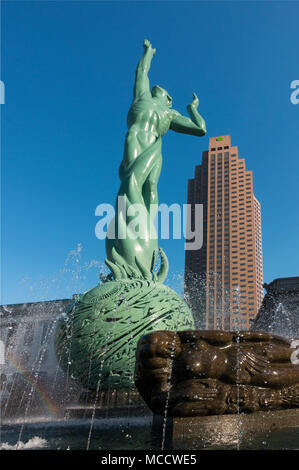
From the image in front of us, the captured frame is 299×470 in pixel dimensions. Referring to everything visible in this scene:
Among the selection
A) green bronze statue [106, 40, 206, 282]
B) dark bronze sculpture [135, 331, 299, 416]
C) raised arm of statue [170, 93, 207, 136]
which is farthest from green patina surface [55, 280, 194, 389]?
raised arm of statue [170, 93, 207, 136]

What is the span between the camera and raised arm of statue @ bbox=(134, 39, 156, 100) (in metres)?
11.6

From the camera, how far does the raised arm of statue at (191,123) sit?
11.9 m

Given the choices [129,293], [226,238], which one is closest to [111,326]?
[129,293]

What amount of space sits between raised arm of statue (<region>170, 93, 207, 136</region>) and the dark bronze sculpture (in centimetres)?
878

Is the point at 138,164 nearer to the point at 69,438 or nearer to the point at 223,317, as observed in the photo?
the point at 69,438

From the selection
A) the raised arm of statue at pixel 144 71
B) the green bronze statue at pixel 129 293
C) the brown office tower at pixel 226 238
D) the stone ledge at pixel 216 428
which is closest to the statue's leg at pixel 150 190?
the green bronze statue at pixel 129 293

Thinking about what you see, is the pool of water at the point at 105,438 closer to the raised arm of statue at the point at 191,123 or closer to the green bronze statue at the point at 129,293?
the green bronze statue at the point at 129,293

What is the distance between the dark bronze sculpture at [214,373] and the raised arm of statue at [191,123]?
28.8 feet

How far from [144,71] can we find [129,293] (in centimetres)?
777

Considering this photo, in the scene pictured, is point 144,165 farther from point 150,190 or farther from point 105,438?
point 105,438

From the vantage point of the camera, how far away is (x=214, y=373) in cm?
408

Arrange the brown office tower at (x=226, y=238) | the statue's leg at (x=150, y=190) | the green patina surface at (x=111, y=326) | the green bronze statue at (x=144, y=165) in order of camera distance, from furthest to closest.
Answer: the brown office tower at (x=226, y=238), the statue's leg at (x=150, y=190), the green bronze statue at (x=144, y=165), the green patina surface at (x=111, y=326)

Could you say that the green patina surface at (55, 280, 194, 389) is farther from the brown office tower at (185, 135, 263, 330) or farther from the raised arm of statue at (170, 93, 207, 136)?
the brown office tower at (185, 135, 263, 330)

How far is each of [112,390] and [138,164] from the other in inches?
229
